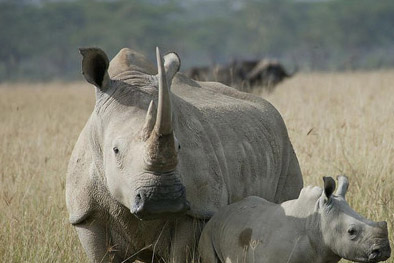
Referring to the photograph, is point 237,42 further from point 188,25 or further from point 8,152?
point 8,152

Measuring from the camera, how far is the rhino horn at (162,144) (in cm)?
497

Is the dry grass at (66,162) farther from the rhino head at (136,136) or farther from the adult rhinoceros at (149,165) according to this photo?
the rhino head at (136,136)

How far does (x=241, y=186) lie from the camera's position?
6.30 meters

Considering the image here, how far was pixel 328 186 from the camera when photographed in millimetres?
5020

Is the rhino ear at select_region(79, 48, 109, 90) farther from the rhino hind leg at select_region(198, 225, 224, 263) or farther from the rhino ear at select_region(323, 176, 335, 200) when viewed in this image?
the rhino ear at select_region(323, 176, 335, 200)

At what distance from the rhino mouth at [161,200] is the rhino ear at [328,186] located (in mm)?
735

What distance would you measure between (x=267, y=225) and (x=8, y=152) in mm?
4387

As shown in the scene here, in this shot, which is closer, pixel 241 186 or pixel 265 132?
pixel 241 186

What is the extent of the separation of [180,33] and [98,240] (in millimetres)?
74276

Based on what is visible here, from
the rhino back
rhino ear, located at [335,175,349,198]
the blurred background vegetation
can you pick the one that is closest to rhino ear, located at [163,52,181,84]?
the rhino back

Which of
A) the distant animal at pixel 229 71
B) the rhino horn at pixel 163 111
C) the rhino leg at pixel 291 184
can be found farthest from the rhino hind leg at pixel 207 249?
the distant animal at pixel 229 71

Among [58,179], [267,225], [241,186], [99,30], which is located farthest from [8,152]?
[99,30]

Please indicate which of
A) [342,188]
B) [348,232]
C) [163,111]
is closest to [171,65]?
[163,111]

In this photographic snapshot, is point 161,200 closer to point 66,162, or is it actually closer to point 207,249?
point 207,249
